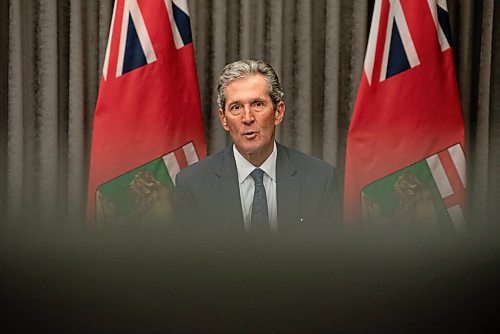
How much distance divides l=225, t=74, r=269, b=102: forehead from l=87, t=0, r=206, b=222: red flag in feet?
1.96

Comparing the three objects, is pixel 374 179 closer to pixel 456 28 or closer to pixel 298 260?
pixel 456 28

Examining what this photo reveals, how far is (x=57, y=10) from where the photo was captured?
2607mm

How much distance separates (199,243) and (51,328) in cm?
10

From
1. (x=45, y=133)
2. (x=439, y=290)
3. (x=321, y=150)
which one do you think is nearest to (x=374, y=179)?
(x=321, y=150)

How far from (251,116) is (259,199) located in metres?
0.22

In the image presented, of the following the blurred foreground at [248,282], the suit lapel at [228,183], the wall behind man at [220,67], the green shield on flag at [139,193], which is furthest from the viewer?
the wall behind man at [220,67]

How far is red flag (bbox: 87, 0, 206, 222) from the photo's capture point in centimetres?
226

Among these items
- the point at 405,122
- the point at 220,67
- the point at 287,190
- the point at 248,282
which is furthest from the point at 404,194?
the point at 248,282

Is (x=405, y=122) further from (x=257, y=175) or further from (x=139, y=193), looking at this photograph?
(x=139, y=193)

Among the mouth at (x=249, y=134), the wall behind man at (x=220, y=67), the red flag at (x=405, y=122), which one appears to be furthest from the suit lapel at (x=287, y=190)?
the wall behind man at (x=220, y=67)

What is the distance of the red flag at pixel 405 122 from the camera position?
2287mm

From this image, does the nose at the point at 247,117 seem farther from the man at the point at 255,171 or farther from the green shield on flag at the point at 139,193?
the green shield on flag at the point at 139,193

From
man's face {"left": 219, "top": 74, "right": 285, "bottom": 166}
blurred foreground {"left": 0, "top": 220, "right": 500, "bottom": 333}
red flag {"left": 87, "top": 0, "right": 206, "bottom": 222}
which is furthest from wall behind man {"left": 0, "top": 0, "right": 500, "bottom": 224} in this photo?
blurred foreground {"left": 0, "top": 220, "right": 500, "bottom": 333}

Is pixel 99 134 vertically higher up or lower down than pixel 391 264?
higher up
